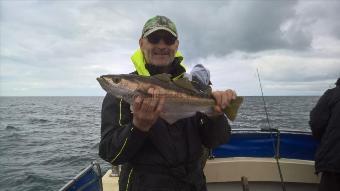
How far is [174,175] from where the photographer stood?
354 centimetres

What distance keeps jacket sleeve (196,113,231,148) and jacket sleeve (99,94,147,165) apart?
817mm

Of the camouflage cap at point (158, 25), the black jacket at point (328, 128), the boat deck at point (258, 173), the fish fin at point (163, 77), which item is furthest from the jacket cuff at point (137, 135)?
the boat deck at point (258, 173)

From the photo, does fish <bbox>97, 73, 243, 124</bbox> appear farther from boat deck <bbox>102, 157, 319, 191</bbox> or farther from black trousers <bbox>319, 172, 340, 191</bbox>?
boat deck <bbox>102, 157, 319, 191</bbox>

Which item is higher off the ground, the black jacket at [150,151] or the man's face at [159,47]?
the man's face at [159,47]

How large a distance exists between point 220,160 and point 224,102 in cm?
Answer: 343

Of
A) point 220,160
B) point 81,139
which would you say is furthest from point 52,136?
point 220,160

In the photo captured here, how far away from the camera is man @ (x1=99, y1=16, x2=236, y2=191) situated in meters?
3.41

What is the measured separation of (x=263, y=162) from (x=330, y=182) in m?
1.58

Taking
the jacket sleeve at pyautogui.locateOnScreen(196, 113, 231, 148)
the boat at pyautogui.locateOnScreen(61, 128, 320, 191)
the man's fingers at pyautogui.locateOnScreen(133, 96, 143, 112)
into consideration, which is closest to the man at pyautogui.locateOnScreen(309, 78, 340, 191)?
the boat at pyautogui.locateOnScreen(61, 128, 320, 191)

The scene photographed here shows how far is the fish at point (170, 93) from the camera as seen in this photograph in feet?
11.7

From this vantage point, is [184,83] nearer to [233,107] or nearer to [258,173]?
[233,107]

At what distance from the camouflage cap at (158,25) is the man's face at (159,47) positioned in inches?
1.6

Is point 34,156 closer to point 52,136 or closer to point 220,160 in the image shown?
point 52,136

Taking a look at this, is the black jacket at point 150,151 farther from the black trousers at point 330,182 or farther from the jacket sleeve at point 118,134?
the black trousers at point 330,182
